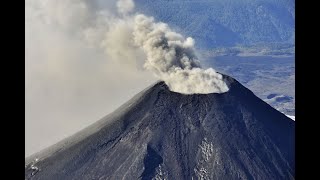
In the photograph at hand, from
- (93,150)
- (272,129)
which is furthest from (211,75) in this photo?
(93,150)

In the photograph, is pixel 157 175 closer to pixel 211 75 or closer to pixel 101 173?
pixel 101 173

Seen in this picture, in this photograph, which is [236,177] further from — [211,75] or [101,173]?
[211,75]
